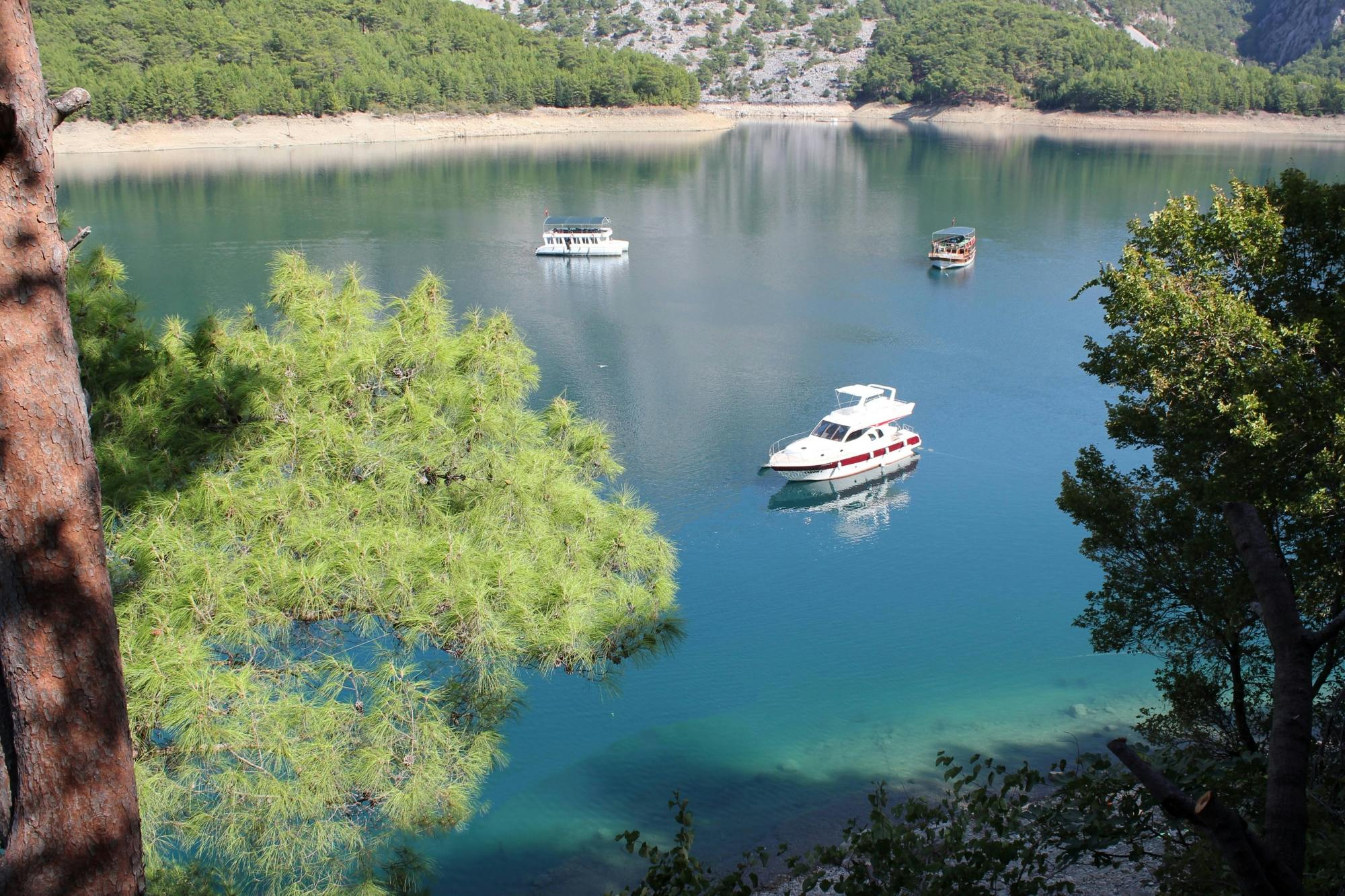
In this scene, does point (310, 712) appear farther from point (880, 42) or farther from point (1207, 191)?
point (880, 42)

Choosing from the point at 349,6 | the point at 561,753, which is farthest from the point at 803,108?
the point at 561,753

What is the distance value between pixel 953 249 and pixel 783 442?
20.5 meters

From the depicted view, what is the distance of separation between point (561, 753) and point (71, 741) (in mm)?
9779

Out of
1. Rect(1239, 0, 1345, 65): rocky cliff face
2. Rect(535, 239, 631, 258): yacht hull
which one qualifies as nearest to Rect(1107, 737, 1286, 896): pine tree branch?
Rect(535, 239, 631, 258): yacht hull

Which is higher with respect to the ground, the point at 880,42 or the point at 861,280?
the point at 880,42

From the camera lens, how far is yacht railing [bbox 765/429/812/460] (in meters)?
22.0

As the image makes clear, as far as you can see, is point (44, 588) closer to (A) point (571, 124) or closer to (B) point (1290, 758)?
(B) point (1290, 758)

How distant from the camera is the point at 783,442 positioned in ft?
73.9

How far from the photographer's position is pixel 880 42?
129 meters

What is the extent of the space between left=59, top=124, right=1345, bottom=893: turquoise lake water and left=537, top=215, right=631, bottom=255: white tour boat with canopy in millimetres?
708

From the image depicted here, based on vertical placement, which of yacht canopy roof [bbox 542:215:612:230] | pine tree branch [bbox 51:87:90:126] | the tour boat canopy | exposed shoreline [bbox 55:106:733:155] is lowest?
the tour boat canopy

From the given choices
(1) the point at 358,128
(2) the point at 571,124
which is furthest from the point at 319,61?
(2) the point at 571,124

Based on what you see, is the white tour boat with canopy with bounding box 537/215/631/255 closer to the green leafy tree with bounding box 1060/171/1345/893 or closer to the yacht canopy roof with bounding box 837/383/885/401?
the yacht canopy roof with bounding box 837/383/885/401

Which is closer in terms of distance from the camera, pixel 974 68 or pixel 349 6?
pixel 349 6
